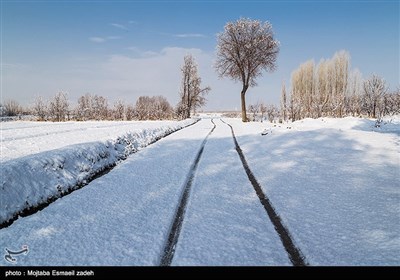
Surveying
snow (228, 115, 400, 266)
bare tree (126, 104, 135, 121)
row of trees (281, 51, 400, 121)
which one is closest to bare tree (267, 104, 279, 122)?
row of trees (281, 51, 400, 121)

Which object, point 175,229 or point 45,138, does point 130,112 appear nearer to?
point 45,138

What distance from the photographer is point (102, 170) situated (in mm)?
9570

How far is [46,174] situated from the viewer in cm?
682

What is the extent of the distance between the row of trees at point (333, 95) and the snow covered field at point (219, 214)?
32374 mm

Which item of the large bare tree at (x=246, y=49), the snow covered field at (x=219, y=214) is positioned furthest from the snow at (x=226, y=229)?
the large bare tree at (x=246, y=49)

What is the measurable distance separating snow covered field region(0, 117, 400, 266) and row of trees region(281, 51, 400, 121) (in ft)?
106

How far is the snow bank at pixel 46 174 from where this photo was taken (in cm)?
551

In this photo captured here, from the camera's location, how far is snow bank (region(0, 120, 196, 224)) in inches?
217

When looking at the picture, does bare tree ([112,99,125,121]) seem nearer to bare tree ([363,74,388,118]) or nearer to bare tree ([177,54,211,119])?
bare tree ([177,54,211,119])

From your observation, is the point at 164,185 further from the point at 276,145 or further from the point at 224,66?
the point at 224,66

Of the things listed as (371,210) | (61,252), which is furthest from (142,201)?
(371,210)

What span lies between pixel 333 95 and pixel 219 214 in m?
57.1

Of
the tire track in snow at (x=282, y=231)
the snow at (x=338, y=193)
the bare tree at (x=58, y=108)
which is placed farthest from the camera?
the bare tree at (x=58, y=108)

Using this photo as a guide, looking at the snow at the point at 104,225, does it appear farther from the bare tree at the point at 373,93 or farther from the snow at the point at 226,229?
the bare tree at the point at 373,93
